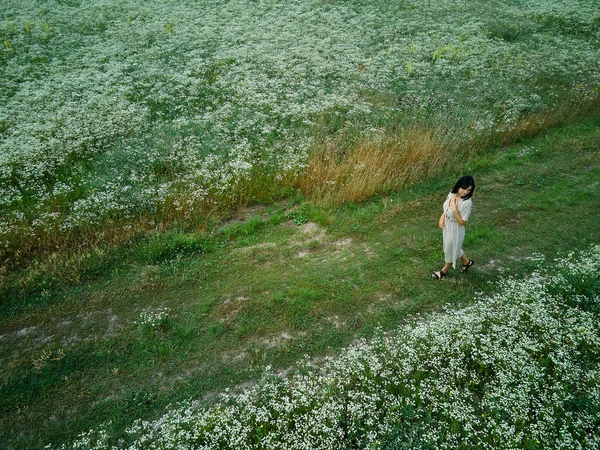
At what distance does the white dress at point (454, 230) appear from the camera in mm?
7750

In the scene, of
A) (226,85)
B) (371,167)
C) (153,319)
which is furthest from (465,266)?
(226,85)

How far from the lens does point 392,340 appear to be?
22.7ft

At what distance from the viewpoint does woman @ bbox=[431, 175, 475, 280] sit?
24.8 feet

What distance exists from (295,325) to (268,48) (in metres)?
16.2

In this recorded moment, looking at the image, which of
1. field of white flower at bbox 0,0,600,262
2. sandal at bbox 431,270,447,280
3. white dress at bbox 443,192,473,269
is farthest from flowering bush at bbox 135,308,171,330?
white dress at bbox 443,192,473,269

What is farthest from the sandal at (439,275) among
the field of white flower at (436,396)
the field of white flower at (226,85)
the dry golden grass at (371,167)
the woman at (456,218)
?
the field of white flower at (226,85)

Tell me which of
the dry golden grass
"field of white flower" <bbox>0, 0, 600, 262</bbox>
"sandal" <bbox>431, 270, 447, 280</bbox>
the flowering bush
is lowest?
the flowering bush

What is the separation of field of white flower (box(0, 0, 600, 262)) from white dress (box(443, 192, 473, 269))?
486cm

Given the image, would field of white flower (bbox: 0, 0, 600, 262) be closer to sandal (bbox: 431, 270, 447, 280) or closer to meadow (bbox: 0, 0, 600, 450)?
meadow (bbox: 0, 0, 600, 450)

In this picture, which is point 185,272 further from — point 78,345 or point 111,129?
point 111,129

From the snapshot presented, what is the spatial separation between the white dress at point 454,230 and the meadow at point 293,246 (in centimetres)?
66

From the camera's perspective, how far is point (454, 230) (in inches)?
310

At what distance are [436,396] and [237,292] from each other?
165 inches

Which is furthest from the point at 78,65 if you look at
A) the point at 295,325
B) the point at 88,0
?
the point at 295,325
